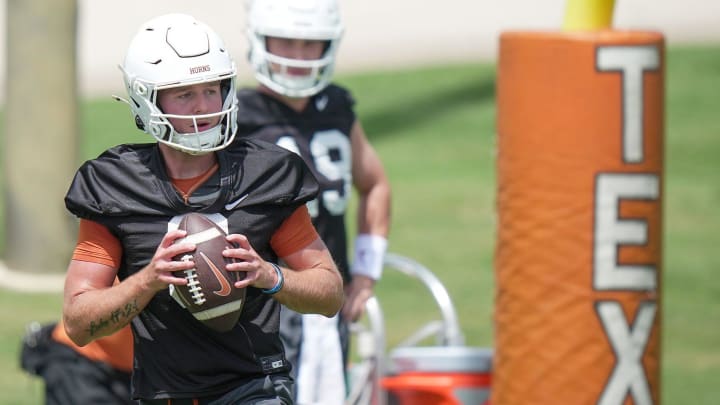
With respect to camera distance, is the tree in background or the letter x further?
the tree in background

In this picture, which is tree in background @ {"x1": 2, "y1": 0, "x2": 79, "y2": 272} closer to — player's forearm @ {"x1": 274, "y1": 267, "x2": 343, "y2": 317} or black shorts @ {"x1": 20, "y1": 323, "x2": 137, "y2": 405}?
black shorts @ {"x1": 20, "y1": 323, "x2": 137, "y2": 405}

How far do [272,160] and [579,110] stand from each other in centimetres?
205

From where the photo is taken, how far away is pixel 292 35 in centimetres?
609

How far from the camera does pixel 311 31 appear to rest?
6.10 meters

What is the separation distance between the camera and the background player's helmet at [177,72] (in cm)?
419

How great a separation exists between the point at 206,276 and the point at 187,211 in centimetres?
28

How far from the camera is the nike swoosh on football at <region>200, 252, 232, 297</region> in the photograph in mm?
3973

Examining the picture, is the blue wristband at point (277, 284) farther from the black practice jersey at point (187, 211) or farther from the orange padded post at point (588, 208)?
the orange padded post at point (588, 208)

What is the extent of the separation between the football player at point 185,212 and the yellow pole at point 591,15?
216 centimetres

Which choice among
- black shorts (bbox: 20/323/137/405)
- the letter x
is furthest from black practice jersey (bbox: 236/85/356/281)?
the letter x

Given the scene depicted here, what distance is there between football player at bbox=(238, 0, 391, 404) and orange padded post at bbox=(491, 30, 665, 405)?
28.2 inches

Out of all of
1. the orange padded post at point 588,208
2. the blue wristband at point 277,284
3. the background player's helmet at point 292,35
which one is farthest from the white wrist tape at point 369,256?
the blue wristband at point 277,284

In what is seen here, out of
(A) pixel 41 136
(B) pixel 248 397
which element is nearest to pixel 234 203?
(B) pixel 248 397

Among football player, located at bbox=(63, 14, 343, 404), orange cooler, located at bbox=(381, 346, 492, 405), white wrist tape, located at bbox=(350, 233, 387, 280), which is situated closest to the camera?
football player, located at bbox=(63, 14, 343, 404)
